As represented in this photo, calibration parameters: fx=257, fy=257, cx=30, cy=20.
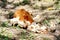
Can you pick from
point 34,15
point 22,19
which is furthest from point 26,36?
point 34,15

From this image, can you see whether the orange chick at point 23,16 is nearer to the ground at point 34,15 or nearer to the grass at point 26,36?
the ground at point 34,15

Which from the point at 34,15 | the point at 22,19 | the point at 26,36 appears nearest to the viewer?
the point at 26,36

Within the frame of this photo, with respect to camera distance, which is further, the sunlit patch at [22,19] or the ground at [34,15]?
the sunlit patch at [22,19]

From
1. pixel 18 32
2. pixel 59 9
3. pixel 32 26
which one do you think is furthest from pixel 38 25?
pixel 59 9

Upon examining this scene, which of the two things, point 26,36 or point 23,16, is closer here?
point 26,36

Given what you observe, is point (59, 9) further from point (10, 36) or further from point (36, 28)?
point (10, 36)

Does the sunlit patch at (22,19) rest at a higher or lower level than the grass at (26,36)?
higher

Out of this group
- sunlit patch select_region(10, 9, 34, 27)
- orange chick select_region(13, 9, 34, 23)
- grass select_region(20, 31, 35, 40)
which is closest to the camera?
grass select_region(20, 31, 35, 40)

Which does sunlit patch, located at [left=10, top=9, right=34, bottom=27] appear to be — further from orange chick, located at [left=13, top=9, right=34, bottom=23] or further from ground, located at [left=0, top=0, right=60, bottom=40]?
ground, located at [left=0, top=0, right=60, bottom=40]

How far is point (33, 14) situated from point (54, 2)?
158cm

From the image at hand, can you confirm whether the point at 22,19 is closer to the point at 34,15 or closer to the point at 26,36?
the point at 34,15

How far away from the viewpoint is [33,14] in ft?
34.1

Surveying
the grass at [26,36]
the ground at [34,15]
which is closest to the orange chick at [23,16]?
the ground at [34,15]

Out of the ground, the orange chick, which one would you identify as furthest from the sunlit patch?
the ground
